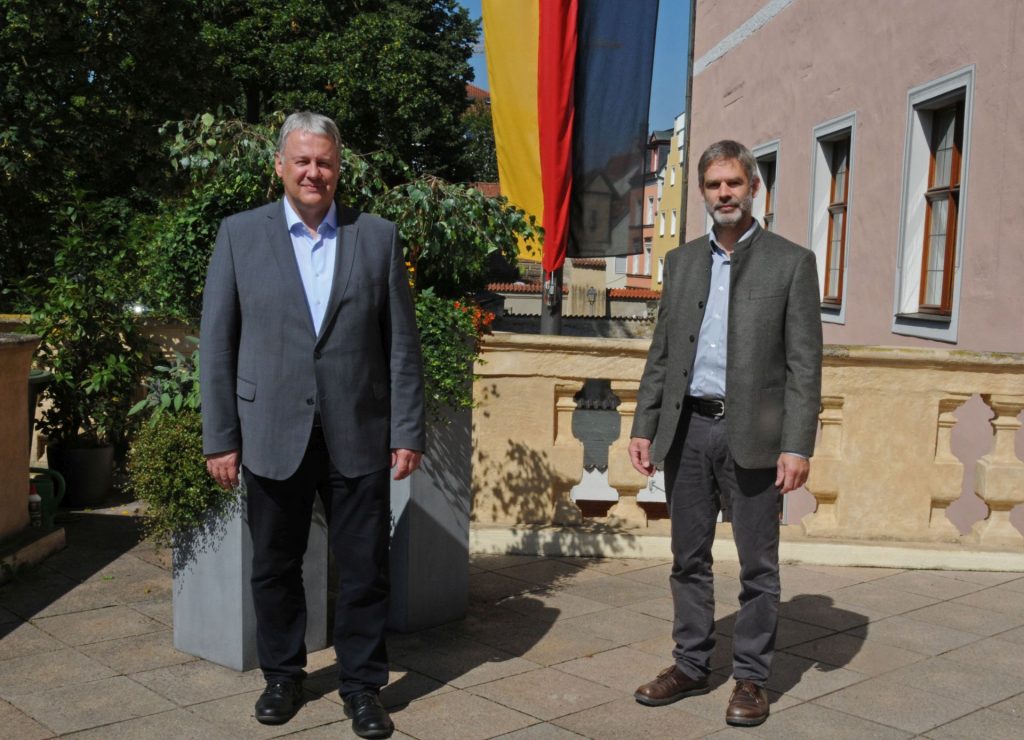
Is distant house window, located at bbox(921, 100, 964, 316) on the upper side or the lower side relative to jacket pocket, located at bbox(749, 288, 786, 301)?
upper

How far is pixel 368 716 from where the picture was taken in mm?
3771

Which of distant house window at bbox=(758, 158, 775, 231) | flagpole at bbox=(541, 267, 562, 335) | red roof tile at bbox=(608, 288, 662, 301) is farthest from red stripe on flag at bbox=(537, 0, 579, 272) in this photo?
red roof tile at bbox=(608, 288, 662, 301)

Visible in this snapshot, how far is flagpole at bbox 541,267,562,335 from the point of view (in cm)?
777

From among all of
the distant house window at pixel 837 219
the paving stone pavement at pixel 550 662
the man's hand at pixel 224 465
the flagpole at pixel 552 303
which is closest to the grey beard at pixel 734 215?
the paving stone pavement at pixel 550 662

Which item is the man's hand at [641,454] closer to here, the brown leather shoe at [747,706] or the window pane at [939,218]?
the brown leather shoe at [747,706]

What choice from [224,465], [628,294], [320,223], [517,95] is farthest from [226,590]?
[628,294]

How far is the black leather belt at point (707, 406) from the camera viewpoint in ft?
13.7

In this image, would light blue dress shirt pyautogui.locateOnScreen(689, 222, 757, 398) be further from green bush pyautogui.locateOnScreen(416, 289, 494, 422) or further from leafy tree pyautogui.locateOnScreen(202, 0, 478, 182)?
leafy tree pyautogui.locateOnScreen(202, 0, 478, 182)

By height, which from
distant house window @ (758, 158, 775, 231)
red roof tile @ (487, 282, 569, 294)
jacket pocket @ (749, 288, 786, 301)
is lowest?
red roof tile @ (487, 282, 569, 294)

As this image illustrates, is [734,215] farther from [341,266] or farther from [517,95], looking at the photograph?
[517,95]

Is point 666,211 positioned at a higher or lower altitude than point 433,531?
higher

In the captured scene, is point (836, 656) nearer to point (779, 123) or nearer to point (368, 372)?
point (368, 372)

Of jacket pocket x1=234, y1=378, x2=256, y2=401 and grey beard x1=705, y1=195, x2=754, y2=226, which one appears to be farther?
grey beard x1=705, y1=195, x2=754, y2=226

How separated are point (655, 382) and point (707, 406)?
0.25m
